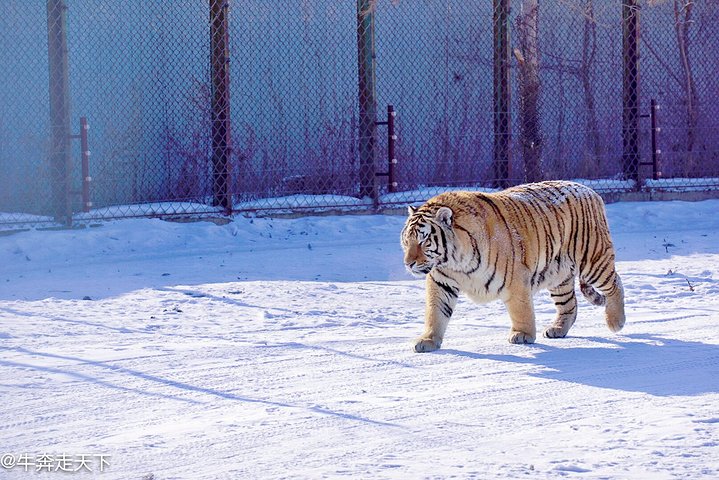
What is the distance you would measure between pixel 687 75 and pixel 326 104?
5180 millimetres

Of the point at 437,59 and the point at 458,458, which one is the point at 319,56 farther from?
the point at 458,458

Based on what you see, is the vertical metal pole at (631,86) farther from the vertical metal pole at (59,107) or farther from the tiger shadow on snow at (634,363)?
the tiger shadow on snow at (634,363)

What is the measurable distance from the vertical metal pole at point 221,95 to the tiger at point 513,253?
17.3 feet

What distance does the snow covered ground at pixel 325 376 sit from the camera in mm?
4016

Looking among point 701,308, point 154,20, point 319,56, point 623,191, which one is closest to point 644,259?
point 701,308

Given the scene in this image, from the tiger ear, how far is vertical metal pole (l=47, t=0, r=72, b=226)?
5603 millimetres

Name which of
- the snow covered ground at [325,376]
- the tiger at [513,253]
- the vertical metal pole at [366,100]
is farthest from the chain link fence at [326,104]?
the tiger at [513,253]

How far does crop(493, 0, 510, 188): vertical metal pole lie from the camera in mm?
12945

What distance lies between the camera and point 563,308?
659 centimetres

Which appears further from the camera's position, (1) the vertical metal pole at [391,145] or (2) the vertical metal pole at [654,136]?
(2) the vertical metal pole at [654,136]

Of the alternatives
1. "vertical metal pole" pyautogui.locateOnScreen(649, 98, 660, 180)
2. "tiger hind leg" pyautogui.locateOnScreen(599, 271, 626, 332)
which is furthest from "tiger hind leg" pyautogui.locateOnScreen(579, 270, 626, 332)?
"vertical metal pole" pyautogui.locateOnScreen(649, 98, 660, 180)

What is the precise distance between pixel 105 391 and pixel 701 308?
4.14 metres

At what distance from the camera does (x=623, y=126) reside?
14031 millimetres

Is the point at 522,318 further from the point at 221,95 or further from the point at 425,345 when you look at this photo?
the point at 221,95
